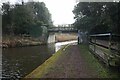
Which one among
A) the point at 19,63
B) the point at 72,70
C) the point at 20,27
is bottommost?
the point at 19,63

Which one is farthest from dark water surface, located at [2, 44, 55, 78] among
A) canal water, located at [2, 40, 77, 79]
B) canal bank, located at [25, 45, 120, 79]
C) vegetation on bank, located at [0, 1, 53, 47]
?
vegetation on bank, located at [0, 1, 53, 47]

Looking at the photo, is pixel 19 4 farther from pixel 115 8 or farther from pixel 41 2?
pixel 115 8

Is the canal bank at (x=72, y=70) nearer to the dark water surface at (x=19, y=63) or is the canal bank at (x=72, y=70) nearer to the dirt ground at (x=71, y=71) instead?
the dirt ground at (x=71, y=71)

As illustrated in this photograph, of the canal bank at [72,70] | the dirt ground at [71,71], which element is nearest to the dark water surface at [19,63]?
the canal bank at [72,70]

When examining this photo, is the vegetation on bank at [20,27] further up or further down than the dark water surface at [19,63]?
further up

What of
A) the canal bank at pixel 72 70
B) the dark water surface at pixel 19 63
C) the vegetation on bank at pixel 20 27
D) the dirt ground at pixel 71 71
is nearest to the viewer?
the canal bank at pixel 72 70

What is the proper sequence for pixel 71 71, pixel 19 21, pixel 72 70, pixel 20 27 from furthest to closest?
1. pixel 20 27
2. pixel 19 21
3. pixel 72 70
4. pixel 71 71

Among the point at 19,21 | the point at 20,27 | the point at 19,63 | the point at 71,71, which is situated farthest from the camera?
the point at 20,27

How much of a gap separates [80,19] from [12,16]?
87.0 feet

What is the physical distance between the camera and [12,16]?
6950 cm

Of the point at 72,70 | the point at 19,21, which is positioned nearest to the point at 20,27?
the point at 19,21

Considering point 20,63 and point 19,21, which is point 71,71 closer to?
Answer: point 20,63

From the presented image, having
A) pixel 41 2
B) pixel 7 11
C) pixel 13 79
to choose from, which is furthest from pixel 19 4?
pixel 13 79

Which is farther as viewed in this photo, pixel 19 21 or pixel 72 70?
pixel 19 21
